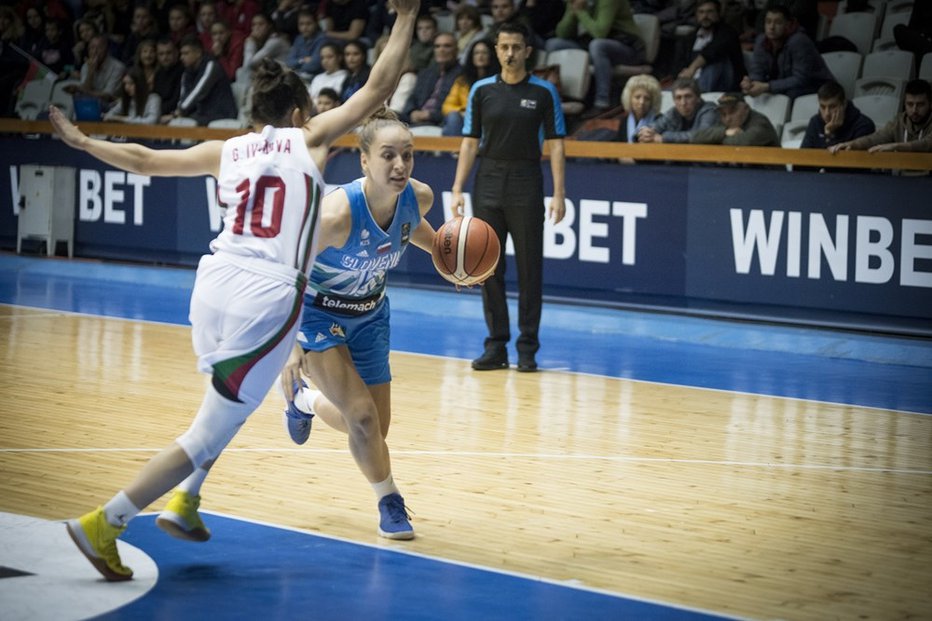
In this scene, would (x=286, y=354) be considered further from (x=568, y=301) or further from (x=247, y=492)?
(x=568, y=301)

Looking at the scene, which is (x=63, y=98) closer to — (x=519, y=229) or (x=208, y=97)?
(x=208, y=97)

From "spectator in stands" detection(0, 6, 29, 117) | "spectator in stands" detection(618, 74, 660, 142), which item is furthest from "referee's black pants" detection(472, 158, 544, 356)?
"spectator in stands" detection(0, 6, 29, 117)

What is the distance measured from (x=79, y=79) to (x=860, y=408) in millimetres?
12189

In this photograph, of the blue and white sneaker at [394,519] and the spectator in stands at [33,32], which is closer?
the blue and white sneaker at [394,519]

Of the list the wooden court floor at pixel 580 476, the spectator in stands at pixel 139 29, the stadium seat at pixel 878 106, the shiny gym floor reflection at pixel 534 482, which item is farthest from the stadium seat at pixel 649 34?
A: the spectator in stands at pixel 139 29

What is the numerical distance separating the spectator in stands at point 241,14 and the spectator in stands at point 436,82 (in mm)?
3852

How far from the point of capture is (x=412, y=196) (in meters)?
5.92

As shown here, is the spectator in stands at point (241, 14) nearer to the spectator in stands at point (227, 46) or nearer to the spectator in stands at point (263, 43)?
the spectator in stands at point (227, 46)

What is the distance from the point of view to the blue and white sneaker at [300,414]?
6.29 m

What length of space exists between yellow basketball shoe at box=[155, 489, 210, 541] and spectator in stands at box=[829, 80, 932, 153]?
297 inches

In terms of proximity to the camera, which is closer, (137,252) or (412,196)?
(412,196)

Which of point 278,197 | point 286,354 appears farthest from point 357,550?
point 278,197

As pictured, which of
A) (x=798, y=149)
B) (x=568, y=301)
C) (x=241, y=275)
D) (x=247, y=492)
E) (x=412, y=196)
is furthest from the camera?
(x=568, y=301)

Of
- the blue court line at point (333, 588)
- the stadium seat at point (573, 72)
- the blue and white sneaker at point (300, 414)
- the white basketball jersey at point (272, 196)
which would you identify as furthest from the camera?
the stadium seat at point (573, 72)
